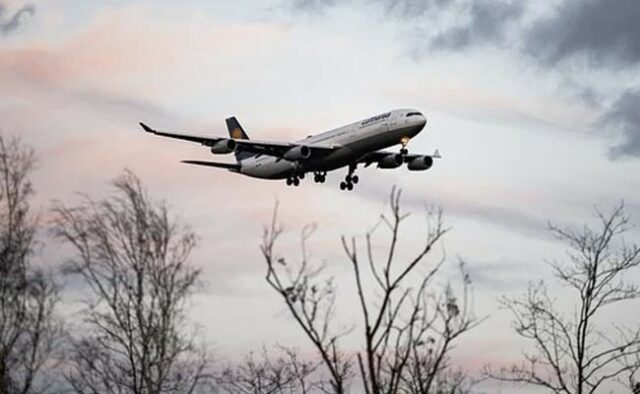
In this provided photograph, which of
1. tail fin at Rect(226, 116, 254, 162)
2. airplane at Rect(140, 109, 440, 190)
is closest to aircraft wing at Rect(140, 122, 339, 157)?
airplane at Rect(140, 109, 440, 190)

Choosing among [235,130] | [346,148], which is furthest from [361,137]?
[235,130]

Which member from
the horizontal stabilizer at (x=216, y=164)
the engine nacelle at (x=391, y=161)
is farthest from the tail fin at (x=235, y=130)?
the engine nacelle at (x=391, y=161)

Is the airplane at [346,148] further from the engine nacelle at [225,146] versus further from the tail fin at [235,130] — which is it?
the tail fin at [235,130]

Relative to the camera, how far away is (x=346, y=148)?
7831 centimetres

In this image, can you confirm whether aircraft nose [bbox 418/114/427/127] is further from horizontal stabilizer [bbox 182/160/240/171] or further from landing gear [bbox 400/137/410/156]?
horizontal stabilizer [bbox 182/160/240/171]

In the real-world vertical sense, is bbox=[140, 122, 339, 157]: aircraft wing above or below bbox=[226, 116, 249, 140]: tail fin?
below

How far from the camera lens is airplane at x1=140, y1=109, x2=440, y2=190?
3024 inches

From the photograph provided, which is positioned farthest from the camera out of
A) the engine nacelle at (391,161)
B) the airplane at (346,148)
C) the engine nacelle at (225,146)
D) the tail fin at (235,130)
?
the tail fin at (235,130)

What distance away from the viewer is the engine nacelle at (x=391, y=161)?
8044 cm

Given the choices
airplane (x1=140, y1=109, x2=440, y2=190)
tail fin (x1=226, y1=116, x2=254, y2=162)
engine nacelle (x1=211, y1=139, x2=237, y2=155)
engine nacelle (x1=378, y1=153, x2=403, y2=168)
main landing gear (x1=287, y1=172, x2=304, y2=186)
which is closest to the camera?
engine nacelle (x1=211, y1=139, x2=237, y2=155)

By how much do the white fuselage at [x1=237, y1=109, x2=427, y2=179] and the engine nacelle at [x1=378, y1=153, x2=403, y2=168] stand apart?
2647mm

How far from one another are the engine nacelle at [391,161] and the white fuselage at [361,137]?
2.65 m

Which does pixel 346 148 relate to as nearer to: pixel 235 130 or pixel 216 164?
pixel 216 164

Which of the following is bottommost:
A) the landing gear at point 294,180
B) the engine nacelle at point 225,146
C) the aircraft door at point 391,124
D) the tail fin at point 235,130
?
the engine nacelle at point 225,146
